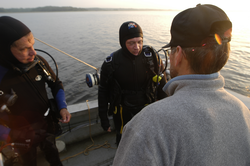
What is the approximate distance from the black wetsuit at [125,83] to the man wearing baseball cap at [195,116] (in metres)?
1.36

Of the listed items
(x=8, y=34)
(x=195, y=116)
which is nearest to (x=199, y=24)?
(x=195, y=116)

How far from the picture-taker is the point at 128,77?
86.4 inches

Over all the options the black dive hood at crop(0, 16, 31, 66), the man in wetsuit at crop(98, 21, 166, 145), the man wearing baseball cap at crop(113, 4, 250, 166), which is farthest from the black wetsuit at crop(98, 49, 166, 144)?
the man wearing baseball cap at crop(113, 4, 250, 166)

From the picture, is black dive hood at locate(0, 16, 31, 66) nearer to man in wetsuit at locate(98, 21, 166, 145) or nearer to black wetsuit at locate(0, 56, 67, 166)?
black wetsuit at locate(0, 56, 67, 166)

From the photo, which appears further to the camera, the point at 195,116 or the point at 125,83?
the point at 125,83

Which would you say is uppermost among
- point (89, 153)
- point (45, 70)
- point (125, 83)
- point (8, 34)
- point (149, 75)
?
point (8, 34)

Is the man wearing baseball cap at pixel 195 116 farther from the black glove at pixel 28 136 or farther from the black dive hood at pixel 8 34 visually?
the black dive hood at pixel 8 34

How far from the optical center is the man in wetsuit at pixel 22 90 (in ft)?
5.19

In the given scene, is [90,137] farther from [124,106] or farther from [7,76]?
[7,76]

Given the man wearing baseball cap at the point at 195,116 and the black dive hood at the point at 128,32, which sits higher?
the black dive hood at the point at 128,32

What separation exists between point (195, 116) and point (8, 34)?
6.56ft

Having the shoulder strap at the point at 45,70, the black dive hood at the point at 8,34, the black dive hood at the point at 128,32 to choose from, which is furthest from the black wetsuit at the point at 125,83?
the black dive hood at the point at 8,34

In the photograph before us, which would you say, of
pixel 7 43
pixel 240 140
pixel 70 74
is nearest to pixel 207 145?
pixel 240 140

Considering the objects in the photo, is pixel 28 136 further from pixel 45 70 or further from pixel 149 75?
pixel 149 75
